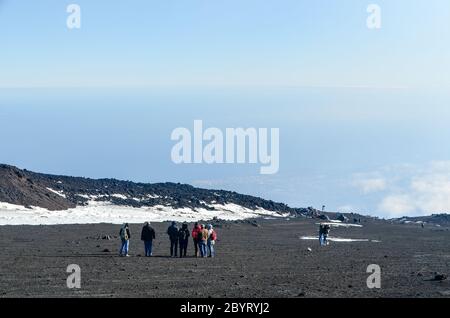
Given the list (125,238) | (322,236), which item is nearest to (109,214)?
(322,236)

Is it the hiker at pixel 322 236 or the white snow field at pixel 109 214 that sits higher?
the white snow field at pixel 109 214

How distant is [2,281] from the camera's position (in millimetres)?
23203

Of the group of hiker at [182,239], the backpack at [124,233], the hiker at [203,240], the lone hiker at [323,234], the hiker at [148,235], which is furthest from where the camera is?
the lone hiker at [323,234]

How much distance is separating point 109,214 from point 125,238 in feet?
80.6

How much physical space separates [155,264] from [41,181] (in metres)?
36.6

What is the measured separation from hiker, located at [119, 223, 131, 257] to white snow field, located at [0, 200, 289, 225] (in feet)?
57.7

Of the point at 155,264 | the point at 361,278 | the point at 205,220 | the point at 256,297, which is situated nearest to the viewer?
the point at 256,297

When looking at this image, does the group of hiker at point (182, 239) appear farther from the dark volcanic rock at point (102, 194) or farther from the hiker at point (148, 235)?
the dark volcanic rock at point (102, 194)

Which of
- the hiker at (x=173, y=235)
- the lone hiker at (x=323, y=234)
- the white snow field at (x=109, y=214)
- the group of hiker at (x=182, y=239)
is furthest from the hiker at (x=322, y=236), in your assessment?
the white snow field at (x=109, y=214)

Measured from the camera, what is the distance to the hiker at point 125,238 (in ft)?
102

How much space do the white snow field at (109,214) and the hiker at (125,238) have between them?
57.7 ft
